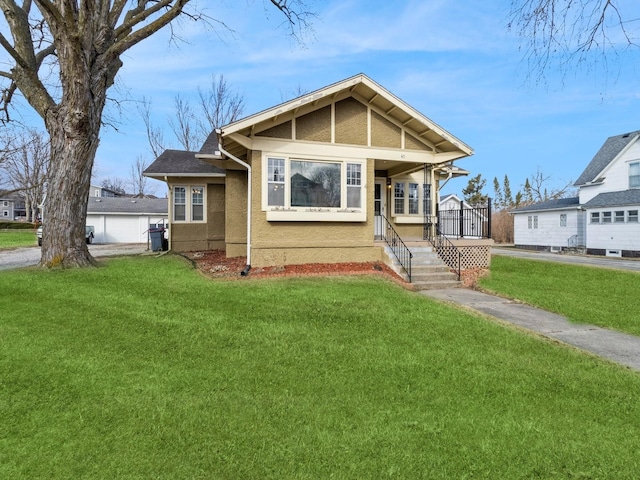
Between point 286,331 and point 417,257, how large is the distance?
6536 mm

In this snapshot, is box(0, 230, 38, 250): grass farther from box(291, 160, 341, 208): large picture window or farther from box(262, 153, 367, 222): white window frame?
box(291, 160, 341, 208): large picture window

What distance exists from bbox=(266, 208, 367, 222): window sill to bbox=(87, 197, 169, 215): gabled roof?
72.4 ft

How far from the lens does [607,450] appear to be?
276cm

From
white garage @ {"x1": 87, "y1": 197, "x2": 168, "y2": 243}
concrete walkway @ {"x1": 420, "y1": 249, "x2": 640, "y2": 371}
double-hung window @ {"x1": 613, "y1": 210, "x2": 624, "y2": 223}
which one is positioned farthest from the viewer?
white garage @ {"x1": 87, "y1": 197, "x2": 168, "y2": 243}

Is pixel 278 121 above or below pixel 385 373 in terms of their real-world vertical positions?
above

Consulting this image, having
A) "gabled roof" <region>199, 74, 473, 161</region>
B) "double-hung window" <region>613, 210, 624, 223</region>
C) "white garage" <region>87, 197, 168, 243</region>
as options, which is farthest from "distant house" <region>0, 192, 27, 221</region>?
"double-hung window" <region>613, 210, 624, 223</region>

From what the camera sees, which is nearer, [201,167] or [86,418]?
[86,418]

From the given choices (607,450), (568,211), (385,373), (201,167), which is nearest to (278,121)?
(201,167)

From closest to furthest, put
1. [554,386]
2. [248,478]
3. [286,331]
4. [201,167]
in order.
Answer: [248,478], [554,386], [286,331], [201,167]

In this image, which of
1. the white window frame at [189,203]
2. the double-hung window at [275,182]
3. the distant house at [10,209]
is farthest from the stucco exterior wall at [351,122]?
the distant house at [10,209]

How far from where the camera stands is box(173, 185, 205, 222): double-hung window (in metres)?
16.1

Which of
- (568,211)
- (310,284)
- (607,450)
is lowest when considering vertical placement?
(607,450)

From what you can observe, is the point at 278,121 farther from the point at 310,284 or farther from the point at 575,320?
the point at 575,320

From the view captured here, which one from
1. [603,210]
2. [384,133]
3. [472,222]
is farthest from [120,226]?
[603,210]
